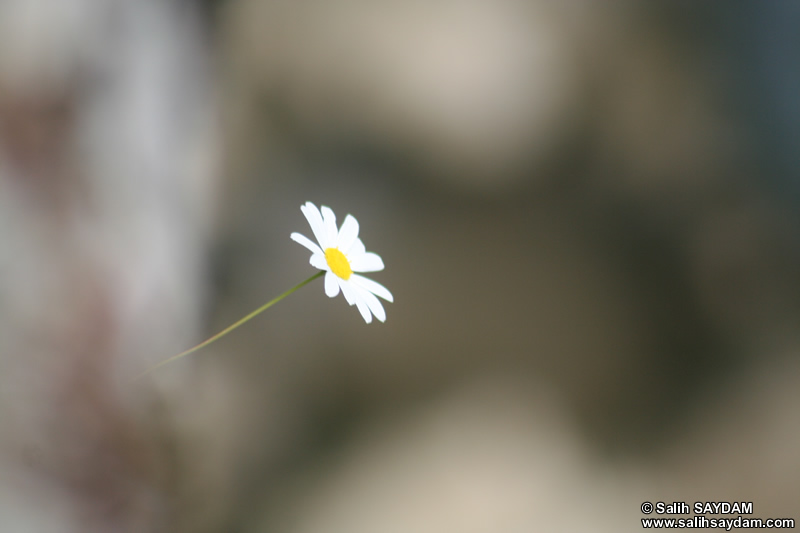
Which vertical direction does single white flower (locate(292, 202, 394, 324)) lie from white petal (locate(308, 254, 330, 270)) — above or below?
above

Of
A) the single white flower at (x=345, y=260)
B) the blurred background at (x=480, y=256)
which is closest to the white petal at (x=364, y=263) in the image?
the single white flower at (x=345, y=260)

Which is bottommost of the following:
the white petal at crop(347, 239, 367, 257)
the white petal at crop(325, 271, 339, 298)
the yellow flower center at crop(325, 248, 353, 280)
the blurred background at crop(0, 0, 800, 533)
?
the white petal at crop(325, 271, 339, 298)

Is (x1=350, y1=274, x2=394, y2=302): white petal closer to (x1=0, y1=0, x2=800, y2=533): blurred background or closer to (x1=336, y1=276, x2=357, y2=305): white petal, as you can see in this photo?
(x1=336, y1=276, x2=357, y2=305): white petal

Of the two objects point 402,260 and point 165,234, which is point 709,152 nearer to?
point 402,260

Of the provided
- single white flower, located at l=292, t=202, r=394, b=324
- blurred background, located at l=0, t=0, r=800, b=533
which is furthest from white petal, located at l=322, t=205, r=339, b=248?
blurred background, located at l=0, t=0, r=800, b=533

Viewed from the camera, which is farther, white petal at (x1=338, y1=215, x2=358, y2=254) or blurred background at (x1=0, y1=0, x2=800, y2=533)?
blurred background at (x1=0, y1=0, x2=800, y2=533)

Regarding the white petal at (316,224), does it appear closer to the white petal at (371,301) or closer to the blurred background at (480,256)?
the white petal at (371,301)

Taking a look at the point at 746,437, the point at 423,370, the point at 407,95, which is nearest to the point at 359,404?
the point at 423,370
